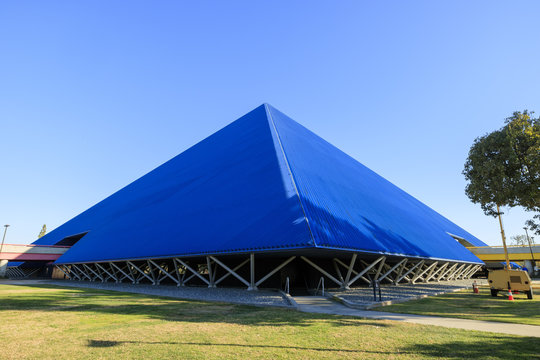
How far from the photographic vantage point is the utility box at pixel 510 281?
16.3m

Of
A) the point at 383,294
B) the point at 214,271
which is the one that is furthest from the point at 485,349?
the point at 214,271

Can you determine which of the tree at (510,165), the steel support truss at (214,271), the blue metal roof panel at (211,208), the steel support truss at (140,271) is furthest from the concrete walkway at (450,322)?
the tree at (510,165)

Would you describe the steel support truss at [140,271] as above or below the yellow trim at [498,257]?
below

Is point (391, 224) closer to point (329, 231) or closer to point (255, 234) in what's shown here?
point (329, 231)

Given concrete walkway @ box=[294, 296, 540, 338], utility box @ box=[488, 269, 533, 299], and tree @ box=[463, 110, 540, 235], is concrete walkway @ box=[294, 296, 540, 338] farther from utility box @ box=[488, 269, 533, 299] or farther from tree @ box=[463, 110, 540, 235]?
tree @ box=[463, 110, 540, 235]

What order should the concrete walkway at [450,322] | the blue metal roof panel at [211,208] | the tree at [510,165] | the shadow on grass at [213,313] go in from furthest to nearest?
the tree at [510,165]
the blue metal roof panel at [211,208]
the shadow on grass at [213,313]
the concrete walkway at [450,322]

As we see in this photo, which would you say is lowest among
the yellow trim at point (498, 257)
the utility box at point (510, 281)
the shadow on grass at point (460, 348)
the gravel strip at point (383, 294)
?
the shadow on grass at point (460, 348)

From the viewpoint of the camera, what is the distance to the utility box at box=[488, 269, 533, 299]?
16281mm

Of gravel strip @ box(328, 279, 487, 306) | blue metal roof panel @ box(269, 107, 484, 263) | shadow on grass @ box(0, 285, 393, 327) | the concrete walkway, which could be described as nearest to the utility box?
gravel strip @ box(328, 279, 487, 306)

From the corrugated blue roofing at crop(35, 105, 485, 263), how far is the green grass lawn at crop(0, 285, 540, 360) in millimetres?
5628

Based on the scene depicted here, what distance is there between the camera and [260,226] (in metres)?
16.8

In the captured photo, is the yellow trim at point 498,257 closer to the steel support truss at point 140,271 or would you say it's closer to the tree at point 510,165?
the tree at point 510,165

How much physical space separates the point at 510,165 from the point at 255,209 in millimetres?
18411

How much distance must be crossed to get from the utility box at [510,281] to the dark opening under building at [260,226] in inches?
194
